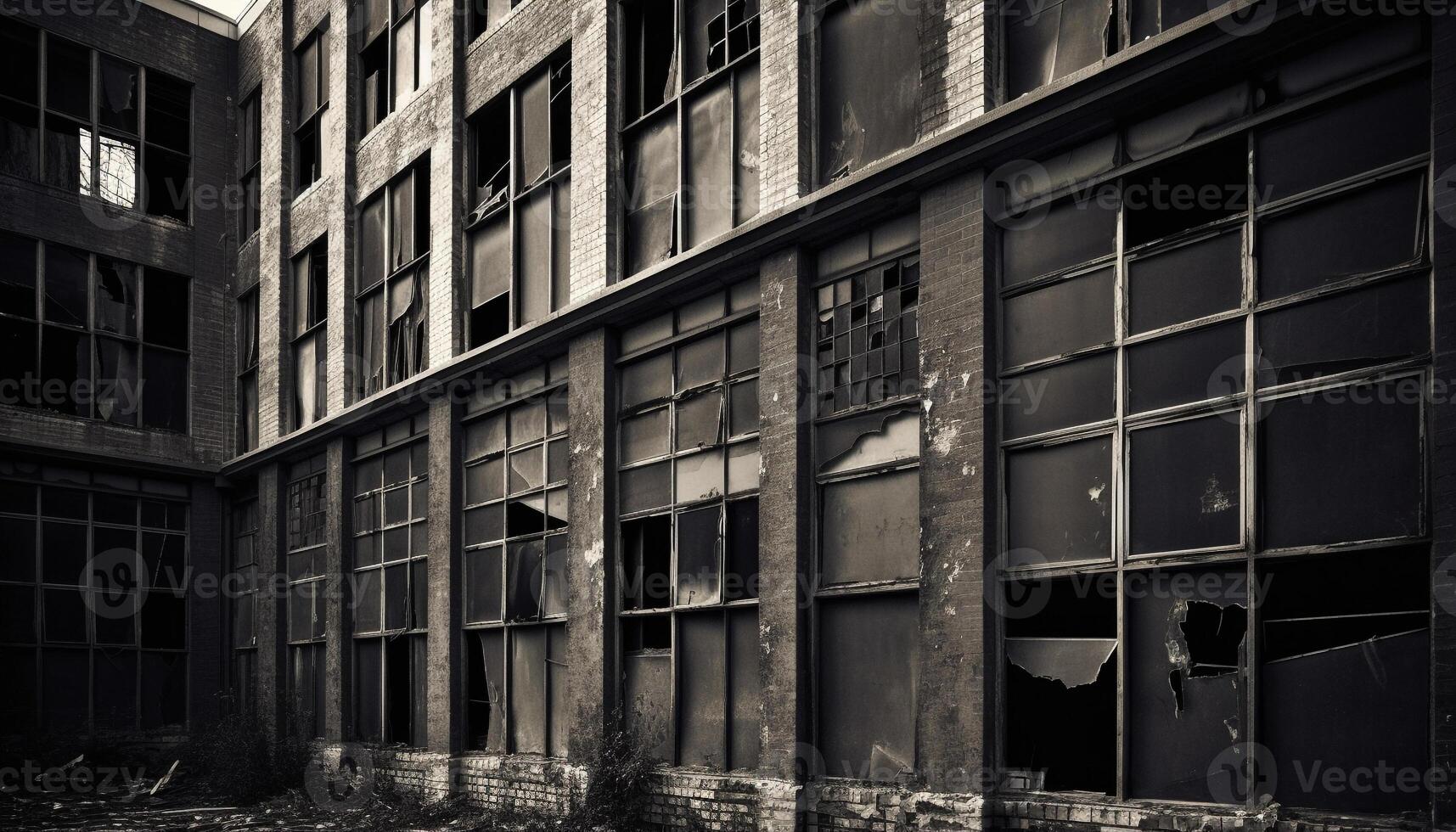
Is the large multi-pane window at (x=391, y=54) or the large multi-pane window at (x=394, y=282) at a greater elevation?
the large multi-pane window at (x=391, y=54)

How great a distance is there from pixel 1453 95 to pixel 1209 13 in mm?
1588

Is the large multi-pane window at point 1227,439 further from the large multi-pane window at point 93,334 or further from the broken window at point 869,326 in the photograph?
the large multi-pane window at point 93,334

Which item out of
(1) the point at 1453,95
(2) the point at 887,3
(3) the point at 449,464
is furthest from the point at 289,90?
(1) the point at 1453,95

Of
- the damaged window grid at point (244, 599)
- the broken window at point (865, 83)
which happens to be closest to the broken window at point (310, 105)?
the damaged window grid at point (244, 599)

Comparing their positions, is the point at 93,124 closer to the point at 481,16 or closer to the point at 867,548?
the point at 481,16

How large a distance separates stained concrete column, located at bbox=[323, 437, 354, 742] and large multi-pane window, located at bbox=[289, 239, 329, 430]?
1567 millimetres

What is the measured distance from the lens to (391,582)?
17891 millimetres

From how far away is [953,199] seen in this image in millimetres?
9539

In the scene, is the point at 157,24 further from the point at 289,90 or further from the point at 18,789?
the point at 18,789

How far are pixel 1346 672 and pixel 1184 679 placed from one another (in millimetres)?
1065

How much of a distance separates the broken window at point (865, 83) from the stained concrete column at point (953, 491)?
1.12 m

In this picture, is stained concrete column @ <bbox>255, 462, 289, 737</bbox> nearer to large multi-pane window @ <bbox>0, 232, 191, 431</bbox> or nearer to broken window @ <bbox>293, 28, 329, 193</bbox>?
large multi-pane window @ <bbox>0, 232, 191, 431</bbox>

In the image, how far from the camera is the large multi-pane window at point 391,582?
56.4 feet

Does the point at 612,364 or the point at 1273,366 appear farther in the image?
the point at 612,364
